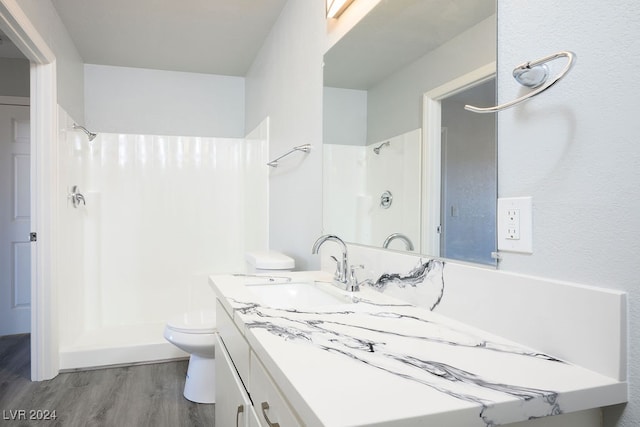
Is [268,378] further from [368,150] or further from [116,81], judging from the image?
[116,81]

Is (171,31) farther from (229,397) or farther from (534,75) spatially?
(534,75)

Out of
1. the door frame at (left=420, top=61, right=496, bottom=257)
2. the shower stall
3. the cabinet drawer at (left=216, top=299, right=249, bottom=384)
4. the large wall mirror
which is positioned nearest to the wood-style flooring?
the shower stall

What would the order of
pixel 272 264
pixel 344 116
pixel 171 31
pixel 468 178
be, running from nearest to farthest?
pixel 468 178 → pixel 344 116 → pixel 272 264 → pixel 171 31

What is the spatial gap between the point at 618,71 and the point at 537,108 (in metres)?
0.16

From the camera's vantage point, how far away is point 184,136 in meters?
3.76

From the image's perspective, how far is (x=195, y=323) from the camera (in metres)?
2.29

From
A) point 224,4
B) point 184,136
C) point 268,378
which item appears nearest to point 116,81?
point 184,136

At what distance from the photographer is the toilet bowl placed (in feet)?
7.17

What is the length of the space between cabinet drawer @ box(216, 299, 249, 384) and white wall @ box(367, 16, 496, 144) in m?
0.81

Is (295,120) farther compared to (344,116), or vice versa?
(295,120)

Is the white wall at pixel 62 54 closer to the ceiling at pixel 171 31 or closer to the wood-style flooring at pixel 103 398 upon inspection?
the ceiling at pixel 171 31

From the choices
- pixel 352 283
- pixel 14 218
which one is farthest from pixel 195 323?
pixel 14 218

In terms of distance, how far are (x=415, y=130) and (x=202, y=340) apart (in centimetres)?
160

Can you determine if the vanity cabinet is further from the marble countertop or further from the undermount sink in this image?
the undermount sink
